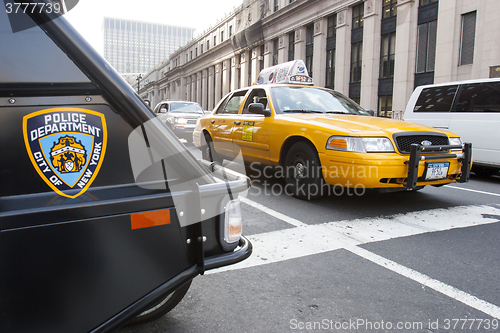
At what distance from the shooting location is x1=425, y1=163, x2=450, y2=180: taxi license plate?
4.41 meters

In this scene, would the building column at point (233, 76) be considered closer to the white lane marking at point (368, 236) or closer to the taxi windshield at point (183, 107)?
the taxi windshield at point (183, 107)

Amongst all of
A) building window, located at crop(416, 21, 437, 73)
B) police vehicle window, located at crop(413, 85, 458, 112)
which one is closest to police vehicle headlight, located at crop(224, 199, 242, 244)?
police vehicle window, located at crop(413, 85, 458, 112)

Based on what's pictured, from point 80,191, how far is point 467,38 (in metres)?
21.8

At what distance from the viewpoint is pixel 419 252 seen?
3.38m

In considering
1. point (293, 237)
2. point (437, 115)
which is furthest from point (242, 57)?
point (293, 237)

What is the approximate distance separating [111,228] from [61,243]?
0.19 meters

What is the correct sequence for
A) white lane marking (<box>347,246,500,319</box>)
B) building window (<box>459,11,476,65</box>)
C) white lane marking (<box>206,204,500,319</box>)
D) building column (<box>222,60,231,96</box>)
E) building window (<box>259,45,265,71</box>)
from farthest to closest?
building column (<box>222,60,231,96</box>)
building window (<box>259,45,265,71</box>)
building window (<box>459,11,476,65</box>)
white lane marking (<box>206,204,500,319</box>)
white lane marking (<box>347,246,500,319</box>)

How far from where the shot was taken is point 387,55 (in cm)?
2348

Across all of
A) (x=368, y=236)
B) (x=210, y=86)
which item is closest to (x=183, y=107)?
(x=368, y=236)

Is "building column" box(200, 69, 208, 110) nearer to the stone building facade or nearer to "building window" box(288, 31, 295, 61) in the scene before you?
the stone building facade

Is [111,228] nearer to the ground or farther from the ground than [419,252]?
farther from the ground

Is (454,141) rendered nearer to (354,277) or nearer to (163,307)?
(354,277)

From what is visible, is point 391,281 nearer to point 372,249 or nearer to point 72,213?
point 372,249

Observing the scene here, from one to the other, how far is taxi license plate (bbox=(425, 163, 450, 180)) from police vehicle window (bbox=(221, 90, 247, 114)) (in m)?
3.43
